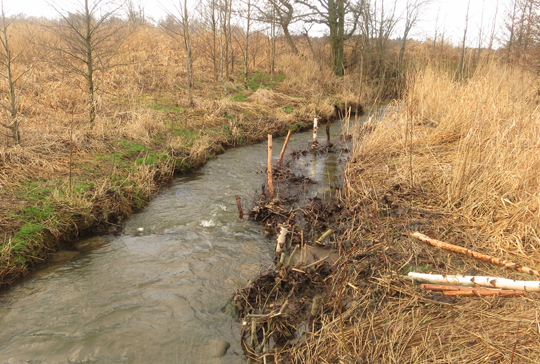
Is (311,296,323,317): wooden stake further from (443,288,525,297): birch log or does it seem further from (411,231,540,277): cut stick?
(411,231,540,277): cut stick

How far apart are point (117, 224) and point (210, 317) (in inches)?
95.8

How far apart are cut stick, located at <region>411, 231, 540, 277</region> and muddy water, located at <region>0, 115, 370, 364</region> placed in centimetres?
174

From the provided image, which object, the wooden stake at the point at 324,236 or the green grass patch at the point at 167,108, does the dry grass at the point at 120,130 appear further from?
the wooden stake at the point at 324,236

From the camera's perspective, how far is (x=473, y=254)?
10.9ft

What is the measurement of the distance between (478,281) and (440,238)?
2.86 feet

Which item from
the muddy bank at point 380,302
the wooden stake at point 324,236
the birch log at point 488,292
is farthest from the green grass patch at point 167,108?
the birch log at point 488,292

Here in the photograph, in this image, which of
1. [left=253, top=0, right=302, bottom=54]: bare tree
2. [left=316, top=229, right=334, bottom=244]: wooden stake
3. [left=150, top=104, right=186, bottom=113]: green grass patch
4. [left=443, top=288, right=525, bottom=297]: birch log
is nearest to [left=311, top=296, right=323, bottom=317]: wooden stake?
[left=443, top=288, right=525, bottom=297]: birch log

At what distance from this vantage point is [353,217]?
15.1 feet

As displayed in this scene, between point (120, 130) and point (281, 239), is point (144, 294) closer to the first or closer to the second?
point (281, 239)

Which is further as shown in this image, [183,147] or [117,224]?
[183,147]

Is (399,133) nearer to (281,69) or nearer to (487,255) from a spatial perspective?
(487,255)

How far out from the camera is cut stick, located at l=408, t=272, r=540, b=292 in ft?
8.82

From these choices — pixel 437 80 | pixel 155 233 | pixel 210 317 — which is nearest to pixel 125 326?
pixel 210 317

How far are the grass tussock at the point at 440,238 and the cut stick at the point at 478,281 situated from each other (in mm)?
88
